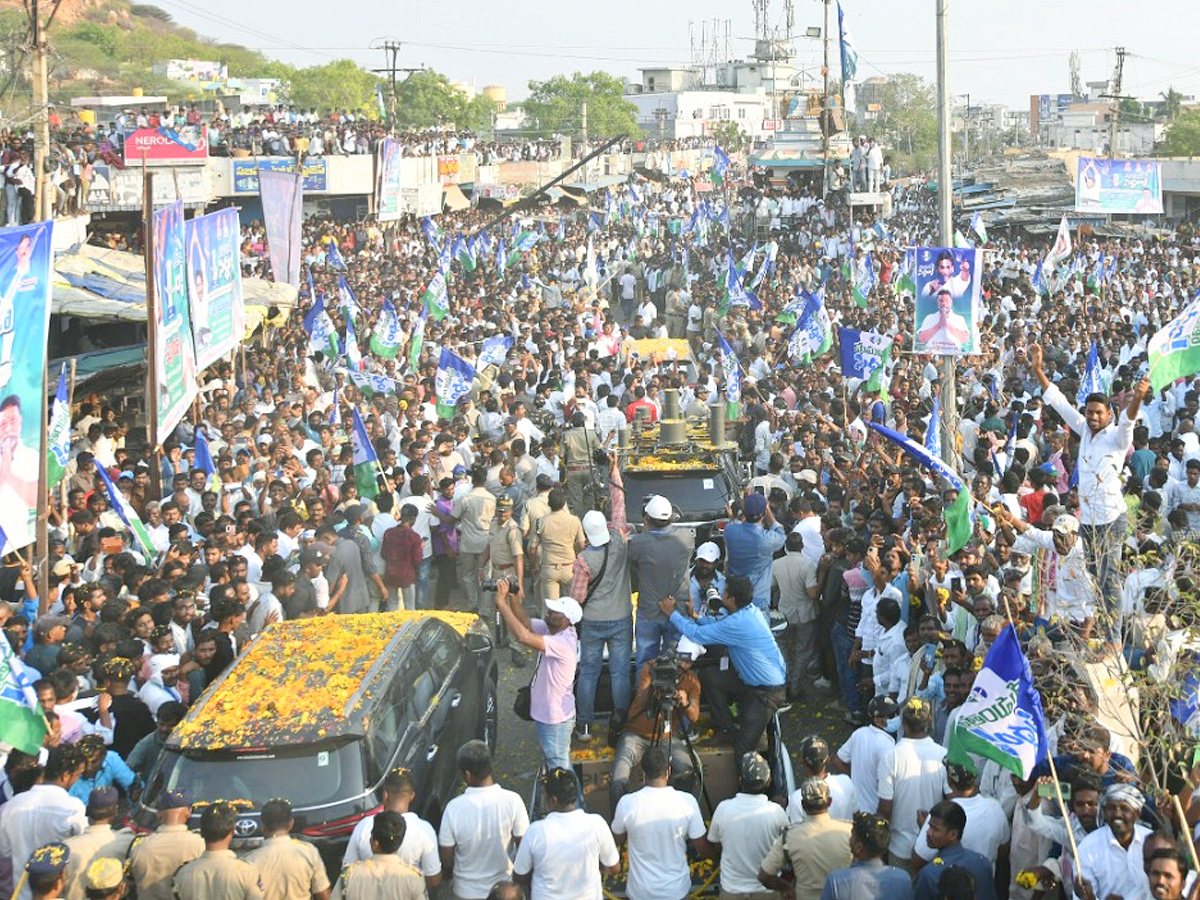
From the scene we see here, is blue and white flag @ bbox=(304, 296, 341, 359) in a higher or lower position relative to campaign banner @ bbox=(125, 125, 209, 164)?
lower

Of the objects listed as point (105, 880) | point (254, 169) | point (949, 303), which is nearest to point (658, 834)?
point (105, 880)

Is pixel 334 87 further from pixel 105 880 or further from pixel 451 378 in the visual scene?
pixel 105 880

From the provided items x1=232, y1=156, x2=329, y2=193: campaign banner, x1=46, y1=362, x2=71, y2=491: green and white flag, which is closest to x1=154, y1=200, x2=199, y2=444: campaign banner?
x1=46, y1=362, x2=71, y2=491: green and white flag

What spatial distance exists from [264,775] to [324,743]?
350 millimetres

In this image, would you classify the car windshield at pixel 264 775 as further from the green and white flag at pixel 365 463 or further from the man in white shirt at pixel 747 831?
the green and white flag at pixel 365 463

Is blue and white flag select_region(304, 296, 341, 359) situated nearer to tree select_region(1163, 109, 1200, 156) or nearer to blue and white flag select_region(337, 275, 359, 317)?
blue and white flag select_region(337, 275, 359, 317)

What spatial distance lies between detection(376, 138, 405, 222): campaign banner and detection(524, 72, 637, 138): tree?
89.3m

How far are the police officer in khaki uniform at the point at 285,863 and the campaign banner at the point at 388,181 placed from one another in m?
31.0

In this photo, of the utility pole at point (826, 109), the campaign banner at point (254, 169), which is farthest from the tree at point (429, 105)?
the campaign banner at point (254, 169)

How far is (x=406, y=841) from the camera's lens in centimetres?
737

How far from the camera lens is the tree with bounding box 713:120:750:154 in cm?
13775

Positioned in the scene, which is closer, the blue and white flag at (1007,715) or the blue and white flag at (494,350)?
the blue and white flag at (1007,715)

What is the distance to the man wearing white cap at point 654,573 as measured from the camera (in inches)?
403

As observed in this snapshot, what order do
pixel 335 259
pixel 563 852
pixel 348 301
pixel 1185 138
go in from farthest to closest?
pixel 1185 138, pixel 335 259, pixel 348 301, pixel 563 852
